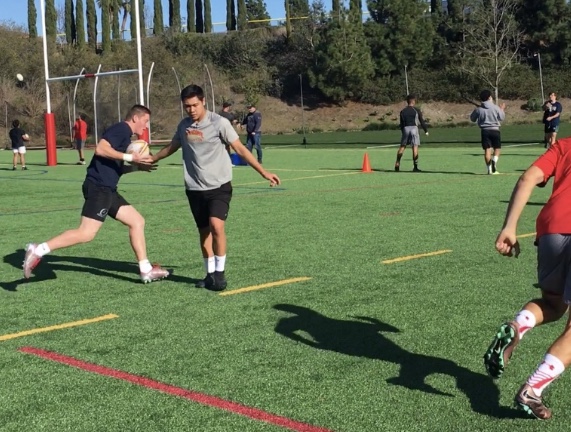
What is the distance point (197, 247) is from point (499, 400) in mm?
6504

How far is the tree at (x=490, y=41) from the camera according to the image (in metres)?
60.6

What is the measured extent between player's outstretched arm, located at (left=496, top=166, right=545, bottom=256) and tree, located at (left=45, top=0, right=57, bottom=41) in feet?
247

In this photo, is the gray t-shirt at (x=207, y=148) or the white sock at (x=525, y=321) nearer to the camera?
the white sock at (x=525, y=321)

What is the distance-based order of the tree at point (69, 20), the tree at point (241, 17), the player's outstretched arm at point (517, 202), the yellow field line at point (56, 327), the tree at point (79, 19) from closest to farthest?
the player's outstretched arm at point (517, 202)
the yellow field line at point (56, 327)
the tree at point (79, 19)
the tree at point (241, 17)
the tree at point (69, 20)

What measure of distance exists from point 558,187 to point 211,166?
13.8 ft

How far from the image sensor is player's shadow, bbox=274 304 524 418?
505cm

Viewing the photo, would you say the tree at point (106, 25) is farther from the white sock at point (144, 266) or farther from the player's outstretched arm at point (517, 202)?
the player's outstretched arm at point (517, 202)

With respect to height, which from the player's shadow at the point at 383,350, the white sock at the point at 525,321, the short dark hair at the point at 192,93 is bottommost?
the player's shadow at the point at 383,350

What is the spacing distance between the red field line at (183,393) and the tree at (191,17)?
79.8 metres

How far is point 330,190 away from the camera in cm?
1777

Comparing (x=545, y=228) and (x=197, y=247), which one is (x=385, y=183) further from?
(x=545, y=228)

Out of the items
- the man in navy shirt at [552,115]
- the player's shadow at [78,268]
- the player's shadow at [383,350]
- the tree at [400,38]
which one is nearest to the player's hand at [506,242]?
the player's shadow at [383,350]

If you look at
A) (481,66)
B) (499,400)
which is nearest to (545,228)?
(499,400)

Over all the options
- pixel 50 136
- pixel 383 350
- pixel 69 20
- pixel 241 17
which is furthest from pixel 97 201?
pixel 69 20
